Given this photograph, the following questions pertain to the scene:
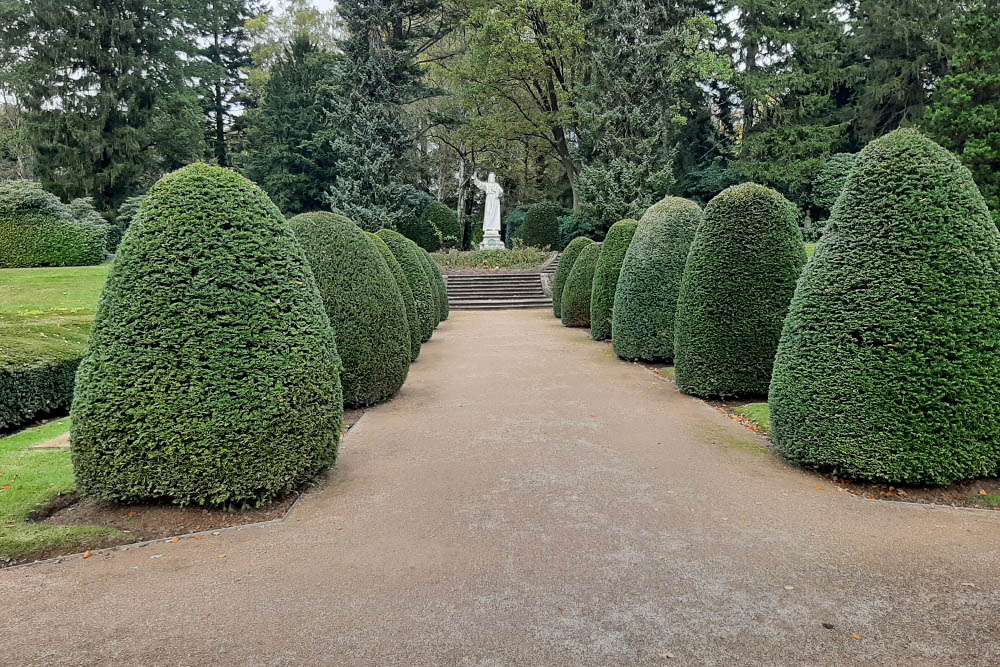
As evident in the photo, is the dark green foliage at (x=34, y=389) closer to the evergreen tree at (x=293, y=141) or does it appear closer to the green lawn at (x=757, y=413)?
the green lawn at (x=757, y=413)

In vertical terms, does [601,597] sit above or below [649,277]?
below

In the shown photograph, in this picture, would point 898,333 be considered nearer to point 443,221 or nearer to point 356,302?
point 356,302

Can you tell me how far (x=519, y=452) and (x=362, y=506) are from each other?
1.67 metres

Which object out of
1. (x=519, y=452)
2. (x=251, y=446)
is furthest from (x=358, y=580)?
(x=519, y=452)

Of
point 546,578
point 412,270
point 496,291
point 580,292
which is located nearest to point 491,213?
point 496,291

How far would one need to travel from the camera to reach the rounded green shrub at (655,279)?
962 cm

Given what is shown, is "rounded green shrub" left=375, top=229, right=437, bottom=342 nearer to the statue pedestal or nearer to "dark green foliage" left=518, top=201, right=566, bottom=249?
the statue pedestal

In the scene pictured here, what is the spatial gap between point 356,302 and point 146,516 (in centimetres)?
354

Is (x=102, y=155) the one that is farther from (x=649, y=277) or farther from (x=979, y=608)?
(x=979, y=608)

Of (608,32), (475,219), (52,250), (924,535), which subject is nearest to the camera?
(924,535)

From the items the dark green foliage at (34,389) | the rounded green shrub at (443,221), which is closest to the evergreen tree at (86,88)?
the rounded green shrub at (443,221)

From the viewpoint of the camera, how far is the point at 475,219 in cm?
3756

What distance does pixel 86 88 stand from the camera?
27.5 m

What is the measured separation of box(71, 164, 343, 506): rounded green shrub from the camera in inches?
152
